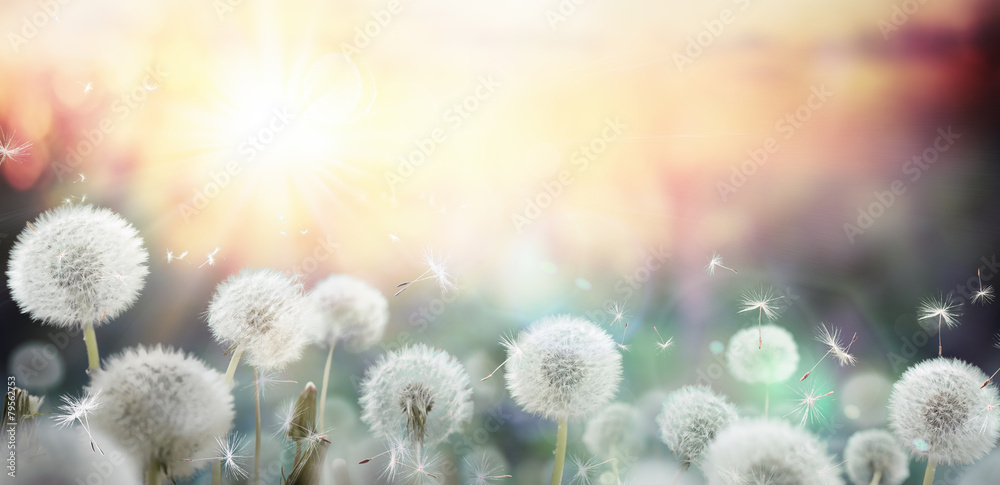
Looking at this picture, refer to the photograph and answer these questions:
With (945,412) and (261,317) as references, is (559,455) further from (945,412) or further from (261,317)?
(945,412)

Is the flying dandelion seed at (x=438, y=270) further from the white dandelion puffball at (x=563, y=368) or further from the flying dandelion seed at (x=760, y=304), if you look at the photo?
the flying dandelion seed at (x=760, y=304)

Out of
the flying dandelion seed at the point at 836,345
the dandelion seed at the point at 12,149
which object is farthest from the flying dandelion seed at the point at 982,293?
the dandelion seed at the point at 12,149

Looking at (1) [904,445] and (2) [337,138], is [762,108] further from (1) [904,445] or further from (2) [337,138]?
(2) [337,138]

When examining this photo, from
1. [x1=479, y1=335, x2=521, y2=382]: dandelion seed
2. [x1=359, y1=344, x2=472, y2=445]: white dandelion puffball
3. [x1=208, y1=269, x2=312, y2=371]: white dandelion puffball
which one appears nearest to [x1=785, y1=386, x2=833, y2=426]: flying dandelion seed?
[x1=479, y1=335, x2=521, y2=382]: dandelion seed

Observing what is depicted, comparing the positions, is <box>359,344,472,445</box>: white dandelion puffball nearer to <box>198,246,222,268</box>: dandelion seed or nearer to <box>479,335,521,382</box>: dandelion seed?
<box>479,335,521,382</box>: dandelion seed

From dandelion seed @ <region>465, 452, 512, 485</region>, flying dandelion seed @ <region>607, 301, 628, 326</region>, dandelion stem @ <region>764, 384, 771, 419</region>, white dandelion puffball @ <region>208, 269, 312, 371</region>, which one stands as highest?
white dandelion puffball @ <region>208, 269, 312, 371</region>

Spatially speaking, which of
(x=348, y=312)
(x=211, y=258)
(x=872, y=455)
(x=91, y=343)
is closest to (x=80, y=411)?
(x=91, y=343)
